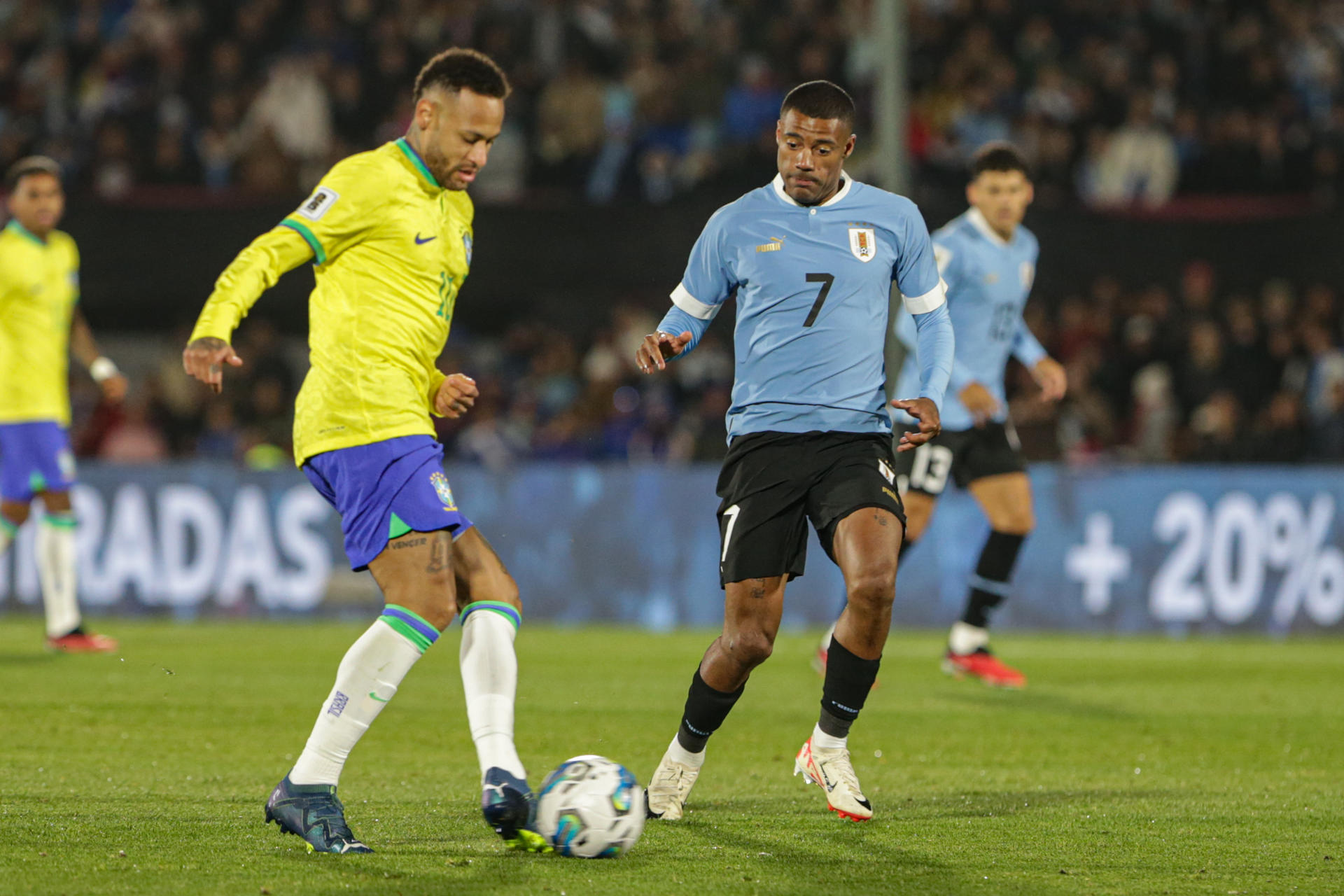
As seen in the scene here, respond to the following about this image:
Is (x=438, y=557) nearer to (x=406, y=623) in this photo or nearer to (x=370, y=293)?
(x=406, y=623)

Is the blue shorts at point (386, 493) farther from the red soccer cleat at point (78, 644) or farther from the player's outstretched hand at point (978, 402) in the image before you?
the red soccer cleat at point (78, 644)

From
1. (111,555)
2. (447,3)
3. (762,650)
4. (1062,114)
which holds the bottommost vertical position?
(111,555)

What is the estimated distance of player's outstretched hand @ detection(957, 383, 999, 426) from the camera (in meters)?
8.05

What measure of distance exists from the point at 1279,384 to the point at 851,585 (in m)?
10.7

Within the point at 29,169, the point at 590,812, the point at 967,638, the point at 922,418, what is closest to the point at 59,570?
the point at 29,169

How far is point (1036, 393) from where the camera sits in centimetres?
1491

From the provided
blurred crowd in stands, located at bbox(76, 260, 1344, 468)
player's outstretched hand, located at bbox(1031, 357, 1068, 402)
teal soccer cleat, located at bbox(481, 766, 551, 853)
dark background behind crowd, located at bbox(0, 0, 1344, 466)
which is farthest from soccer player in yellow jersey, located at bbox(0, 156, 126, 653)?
teal soccer cleat, located at bbox(481, 766, 551, 853)

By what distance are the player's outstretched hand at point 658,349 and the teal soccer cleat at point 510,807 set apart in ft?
4.18

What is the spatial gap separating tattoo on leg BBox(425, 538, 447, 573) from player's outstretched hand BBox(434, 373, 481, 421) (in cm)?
37

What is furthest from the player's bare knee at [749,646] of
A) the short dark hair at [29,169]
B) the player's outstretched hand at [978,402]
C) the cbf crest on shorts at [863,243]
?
the short dark hair at [29,169]

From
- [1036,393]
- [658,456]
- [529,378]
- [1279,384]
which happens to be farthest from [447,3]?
[1279,384]

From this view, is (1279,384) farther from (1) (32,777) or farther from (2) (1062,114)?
(1) (32,777)

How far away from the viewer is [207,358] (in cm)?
435

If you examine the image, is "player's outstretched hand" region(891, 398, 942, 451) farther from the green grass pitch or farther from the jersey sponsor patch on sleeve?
the jersey sponsor patch on sleeve
